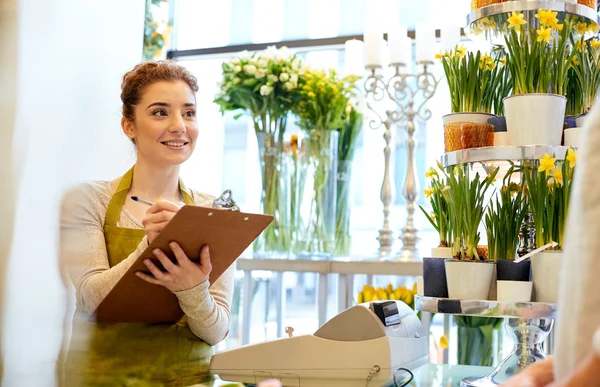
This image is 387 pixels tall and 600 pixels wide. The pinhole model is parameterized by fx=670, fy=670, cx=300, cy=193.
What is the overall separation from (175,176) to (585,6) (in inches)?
40.0

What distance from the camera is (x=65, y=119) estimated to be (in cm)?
52

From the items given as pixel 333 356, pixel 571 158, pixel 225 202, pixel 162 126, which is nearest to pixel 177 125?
pixel 162 126

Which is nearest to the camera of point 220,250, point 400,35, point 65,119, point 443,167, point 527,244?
point 65,119

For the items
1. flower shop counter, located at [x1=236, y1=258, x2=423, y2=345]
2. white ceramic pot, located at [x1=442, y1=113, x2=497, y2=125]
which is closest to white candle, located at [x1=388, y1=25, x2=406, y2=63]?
flower shop counter, located at [x1=236, y1=258, x2=423, y2=345]

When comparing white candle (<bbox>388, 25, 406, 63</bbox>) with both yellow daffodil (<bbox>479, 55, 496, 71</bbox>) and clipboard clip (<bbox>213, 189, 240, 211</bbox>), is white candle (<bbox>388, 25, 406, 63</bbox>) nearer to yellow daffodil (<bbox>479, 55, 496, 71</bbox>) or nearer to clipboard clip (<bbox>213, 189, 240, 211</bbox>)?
yellow daffodil (<bbox>479, 55, 496, 71</bbox>)

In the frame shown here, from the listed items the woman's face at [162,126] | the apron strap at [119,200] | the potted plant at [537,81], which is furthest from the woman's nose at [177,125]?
the potted plant at [537,81]

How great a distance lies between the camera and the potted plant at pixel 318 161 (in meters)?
2.93

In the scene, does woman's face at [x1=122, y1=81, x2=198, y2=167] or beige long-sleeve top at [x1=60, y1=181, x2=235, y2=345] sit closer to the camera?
beige long-sleeve top at [x1=60, y1=181, x2=235, y2=345]

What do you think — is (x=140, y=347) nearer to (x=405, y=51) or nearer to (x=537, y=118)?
(x=537, y=118)

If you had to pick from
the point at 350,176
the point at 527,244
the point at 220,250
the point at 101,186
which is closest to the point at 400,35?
the point at 350,176

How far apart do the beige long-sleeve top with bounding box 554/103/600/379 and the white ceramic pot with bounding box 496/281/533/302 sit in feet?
2.60

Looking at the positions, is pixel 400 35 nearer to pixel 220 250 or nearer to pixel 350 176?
pixel 350 176

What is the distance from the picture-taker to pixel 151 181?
1.59 meters

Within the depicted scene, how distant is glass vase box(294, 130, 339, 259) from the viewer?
115 inches
